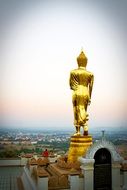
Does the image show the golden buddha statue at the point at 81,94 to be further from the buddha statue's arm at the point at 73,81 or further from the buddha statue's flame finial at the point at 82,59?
the buddha statue's flame finial at the point at 82,59

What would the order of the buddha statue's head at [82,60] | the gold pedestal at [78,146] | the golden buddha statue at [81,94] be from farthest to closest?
the buddha statue's head at [82,60], the golden buddha statue at [81,94], the gold pedestal at [78,146]

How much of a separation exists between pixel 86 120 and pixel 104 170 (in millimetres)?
1082

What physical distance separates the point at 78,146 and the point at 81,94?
0.84m

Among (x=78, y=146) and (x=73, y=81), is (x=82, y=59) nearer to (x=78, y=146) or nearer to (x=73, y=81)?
(x=73, y=81)

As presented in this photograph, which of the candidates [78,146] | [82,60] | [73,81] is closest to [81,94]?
[73,81]

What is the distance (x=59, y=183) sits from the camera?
364 cm

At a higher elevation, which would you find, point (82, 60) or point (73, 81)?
point (82, 60)

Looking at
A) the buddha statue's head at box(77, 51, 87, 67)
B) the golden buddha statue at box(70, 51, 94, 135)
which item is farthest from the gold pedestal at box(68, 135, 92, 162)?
the buddha statue's head at box(77, 51, 87, 67)

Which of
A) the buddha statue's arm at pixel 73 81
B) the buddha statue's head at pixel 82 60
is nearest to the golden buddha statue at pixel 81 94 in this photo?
the buddha statue's arm at pixel 73 81

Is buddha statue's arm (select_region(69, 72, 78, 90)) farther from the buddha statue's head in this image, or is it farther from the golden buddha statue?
the buddha statue's head

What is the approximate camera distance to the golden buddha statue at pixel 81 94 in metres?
4.77

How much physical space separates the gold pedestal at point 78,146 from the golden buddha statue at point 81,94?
128 millimetres

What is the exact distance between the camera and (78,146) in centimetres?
460

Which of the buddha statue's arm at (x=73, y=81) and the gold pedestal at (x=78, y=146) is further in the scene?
the buddha statue's arm at (x=73, y=81)
